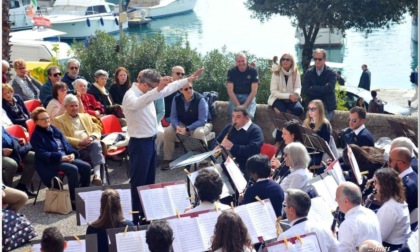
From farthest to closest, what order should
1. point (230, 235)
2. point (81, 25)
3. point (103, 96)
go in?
point (81, 25), point (103, 96), point (230, 235)

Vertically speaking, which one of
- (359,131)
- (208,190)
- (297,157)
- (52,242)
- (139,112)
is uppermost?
(139,112)

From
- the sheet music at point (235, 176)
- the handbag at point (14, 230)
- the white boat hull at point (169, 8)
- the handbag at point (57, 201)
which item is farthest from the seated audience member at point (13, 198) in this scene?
the white boat hull at point (169, 8)

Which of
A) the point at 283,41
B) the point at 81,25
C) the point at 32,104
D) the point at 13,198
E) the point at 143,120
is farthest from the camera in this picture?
the point at 81,25

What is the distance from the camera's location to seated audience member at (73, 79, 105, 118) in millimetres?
12031

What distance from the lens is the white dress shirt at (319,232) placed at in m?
7.16

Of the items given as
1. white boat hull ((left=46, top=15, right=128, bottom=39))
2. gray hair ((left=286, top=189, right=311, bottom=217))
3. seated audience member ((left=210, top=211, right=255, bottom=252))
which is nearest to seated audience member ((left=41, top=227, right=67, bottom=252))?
seated audience member ((left=210, top=211, right=255, bottom=252))

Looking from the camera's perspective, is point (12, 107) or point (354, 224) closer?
point (354, 224)

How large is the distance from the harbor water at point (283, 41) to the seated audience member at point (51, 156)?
28.5m

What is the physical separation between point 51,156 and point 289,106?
415cm

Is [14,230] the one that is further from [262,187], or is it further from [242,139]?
[242,139]

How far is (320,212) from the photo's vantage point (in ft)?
25.6

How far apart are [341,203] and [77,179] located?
4.09 meters

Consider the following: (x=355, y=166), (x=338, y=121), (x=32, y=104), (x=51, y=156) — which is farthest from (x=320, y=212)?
(x=32, y=104)

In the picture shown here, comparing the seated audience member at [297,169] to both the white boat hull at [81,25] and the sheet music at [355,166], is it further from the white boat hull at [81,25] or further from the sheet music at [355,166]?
the white boat hull at [81,25]
